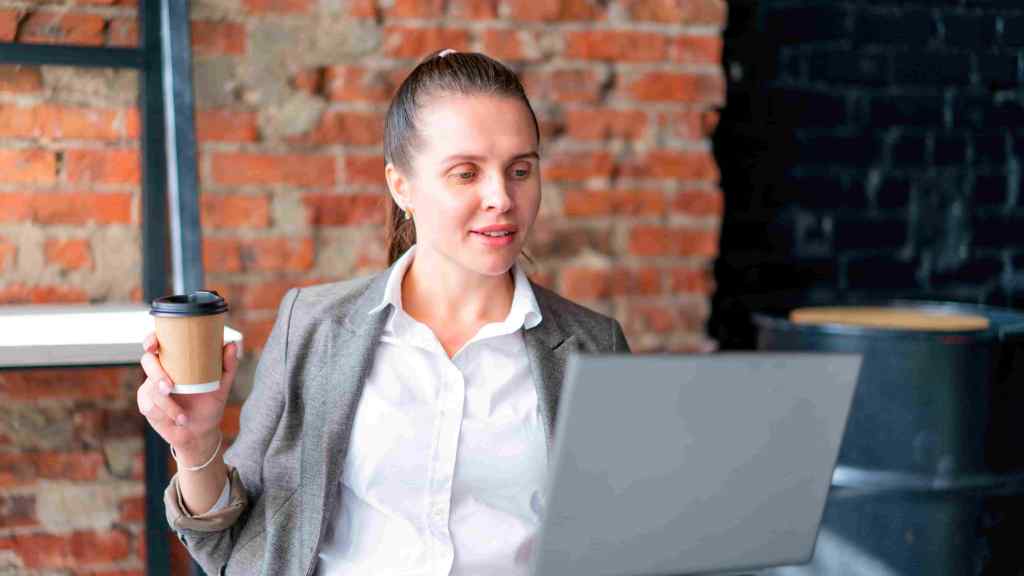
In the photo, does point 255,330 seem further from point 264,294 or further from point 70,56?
point 70,56

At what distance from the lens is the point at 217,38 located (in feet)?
6.18

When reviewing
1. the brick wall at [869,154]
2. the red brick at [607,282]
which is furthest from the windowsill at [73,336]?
the brick wall at [869,154]

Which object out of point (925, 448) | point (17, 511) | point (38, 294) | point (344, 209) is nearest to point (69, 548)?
point (17, 511)

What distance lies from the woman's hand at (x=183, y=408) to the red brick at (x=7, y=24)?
35.1 inches

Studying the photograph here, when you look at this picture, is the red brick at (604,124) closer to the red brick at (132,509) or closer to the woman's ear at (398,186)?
the woman's ear at (398,186)

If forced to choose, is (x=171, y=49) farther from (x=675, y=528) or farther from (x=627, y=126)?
(x=675, y=528)

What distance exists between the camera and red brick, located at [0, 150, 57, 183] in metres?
1.86

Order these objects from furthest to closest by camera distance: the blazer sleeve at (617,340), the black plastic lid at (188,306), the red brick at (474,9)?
1. the red brick at (474,9)
2. the blazer sleeve at (617,340)
3. the black plastic lid at (188,306)

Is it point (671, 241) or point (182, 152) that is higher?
point (182, 152)

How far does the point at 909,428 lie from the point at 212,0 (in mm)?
1392

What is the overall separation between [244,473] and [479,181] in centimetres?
48

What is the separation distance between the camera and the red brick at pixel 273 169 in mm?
1900

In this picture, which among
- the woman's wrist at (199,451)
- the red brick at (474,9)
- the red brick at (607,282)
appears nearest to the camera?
the woman's wrist at (199,451)

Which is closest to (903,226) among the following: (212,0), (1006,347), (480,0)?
(1006,347)
